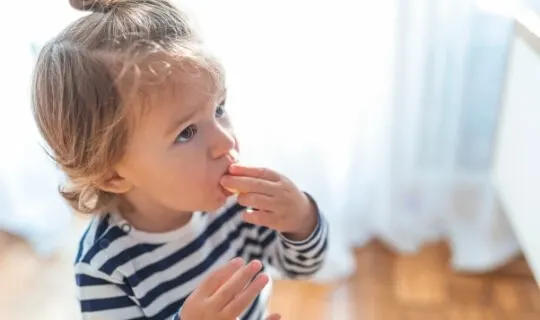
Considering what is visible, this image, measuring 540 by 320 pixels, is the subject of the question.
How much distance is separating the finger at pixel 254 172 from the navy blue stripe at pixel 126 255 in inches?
5.6

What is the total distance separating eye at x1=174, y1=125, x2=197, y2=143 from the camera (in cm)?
76

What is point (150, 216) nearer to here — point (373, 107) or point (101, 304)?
point (101, 304)

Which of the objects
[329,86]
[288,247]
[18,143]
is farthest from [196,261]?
[18,143]

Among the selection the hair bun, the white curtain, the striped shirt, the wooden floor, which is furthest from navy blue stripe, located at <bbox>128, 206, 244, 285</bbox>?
the wooden floor

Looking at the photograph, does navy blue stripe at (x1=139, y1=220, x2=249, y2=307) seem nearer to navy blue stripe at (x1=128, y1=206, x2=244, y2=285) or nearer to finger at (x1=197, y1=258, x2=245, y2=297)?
navy blue stripe at (x1=128, y1=206, x2=244, y2=285)

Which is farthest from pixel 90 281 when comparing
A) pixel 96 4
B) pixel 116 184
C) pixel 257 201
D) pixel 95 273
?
pixel 96 4

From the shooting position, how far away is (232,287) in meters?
0.73

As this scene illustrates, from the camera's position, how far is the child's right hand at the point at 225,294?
731 millimetres

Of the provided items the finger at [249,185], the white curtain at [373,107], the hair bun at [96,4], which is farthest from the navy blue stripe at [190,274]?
the white curtain at [373,107]

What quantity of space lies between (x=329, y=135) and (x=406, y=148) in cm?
16

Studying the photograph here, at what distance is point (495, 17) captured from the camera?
130cm

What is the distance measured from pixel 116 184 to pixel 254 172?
164 millimetres

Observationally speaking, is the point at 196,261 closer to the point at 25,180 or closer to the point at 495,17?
the point at 495,17

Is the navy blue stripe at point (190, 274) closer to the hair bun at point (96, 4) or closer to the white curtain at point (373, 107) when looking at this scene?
the hair bun at point (96, 4)
